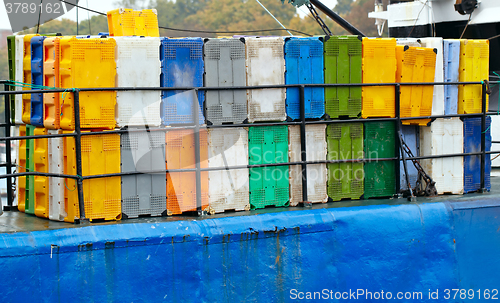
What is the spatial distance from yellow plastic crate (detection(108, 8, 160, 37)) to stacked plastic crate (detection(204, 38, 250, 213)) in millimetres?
1032

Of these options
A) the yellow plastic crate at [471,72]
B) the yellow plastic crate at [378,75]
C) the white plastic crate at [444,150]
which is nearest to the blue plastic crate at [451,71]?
the yellow plastic crate at [471,72]

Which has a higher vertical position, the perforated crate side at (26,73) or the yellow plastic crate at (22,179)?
the perforated crate side at (26,73)

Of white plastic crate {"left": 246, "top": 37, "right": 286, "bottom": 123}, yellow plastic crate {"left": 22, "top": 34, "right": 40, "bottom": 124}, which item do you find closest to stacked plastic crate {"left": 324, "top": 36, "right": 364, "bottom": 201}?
white plastic crate {"left": 246, "top": 37, "right": 286, "bottom": 123}

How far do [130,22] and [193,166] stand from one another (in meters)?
2.06

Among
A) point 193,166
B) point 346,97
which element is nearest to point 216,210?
point 193,166

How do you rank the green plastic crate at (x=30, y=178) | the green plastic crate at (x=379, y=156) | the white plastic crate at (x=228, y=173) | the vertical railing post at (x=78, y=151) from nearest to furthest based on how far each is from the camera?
1. the vertical railing post at (x=78, y=151)
2. the white plastic crate at (x=228, y=173)
3. the green plastic crate at (x=30, y=178)
4. the green plastic crate at (x=379, y=156)

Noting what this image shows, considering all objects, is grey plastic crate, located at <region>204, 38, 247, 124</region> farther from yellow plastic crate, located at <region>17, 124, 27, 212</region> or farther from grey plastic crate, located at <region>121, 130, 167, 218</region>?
yellow plastic crate, located at <region>17, 124, 27, 212</region>

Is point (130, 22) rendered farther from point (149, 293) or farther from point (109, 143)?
point (149, 293)

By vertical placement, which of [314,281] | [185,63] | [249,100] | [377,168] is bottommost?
[314,281]

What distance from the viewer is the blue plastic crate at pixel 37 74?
5.93 metres

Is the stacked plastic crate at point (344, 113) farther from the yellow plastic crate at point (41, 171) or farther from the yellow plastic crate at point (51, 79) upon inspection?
the yellow plastic crate at point (41, 171)

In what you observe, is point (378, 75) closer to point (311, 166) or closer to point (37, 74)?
point (311, 166)

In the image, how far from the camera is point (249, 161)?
626cm

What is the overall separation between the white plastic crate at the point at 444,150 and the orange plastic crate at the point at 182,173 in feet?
10.5
